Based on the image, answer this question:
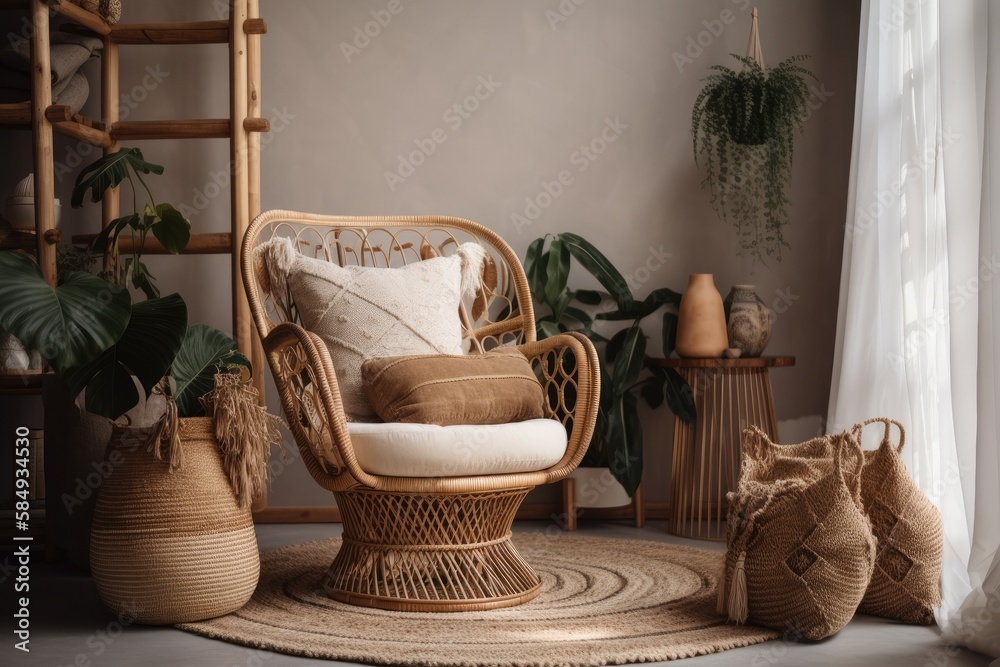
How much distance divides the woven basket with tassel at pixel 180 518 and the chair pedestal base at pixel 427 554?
251mm

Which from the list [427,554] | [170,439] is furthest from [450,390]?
[170,439]

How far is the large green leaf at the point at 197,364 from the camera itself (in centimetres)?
210

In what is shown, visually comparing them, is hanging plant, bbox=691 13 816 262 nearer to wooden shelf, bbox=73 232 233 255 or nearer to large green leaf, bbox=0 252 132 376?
wooden shelf, bbox=73 232 233 255

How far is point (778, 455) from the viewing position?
2.31 m

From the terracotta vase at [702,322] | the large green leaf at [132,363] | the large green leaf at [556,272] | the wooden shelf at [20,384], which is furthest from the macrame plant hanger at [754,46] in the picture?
the wooden shelf at [20,384]

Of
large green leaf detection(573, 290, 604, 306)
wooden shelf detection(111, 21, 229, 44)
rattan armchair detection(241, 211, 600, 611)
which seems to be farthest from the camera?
large green leaf detection(573, 290, 604, 306)

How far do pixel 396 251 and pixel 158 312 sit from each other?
1.46m

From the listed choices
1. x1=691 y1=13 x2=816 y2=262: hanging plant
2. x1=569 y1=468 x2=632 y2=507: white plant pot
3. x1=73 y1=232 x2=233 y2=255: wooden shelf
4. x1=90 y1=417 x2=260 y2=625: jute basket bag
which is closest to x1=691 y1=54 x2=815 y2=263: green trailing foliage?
x1=691 y1=13 x2=816 y2=262: hanging plant

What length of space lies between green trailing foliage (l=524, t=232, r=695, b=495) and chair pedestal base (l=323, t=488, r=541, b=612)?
0.94 m

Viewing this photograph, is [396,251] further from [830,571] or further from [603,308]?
[830,571]

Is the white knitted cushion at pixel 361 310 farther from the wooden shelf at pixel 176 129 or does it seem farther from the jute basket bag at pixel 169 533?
the wooden shelf at pixel 176 129

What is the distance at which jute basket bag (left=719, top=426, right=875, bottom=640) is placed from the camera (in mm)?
1856

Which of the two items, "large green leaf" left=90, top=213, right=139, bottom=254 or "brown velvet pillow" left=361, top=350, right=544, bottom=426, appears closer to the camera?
"brown velvet pillow" left=361, top=350, right=544, bottom=426

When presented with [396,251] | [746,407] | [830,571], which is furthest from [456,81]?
[830,571]
